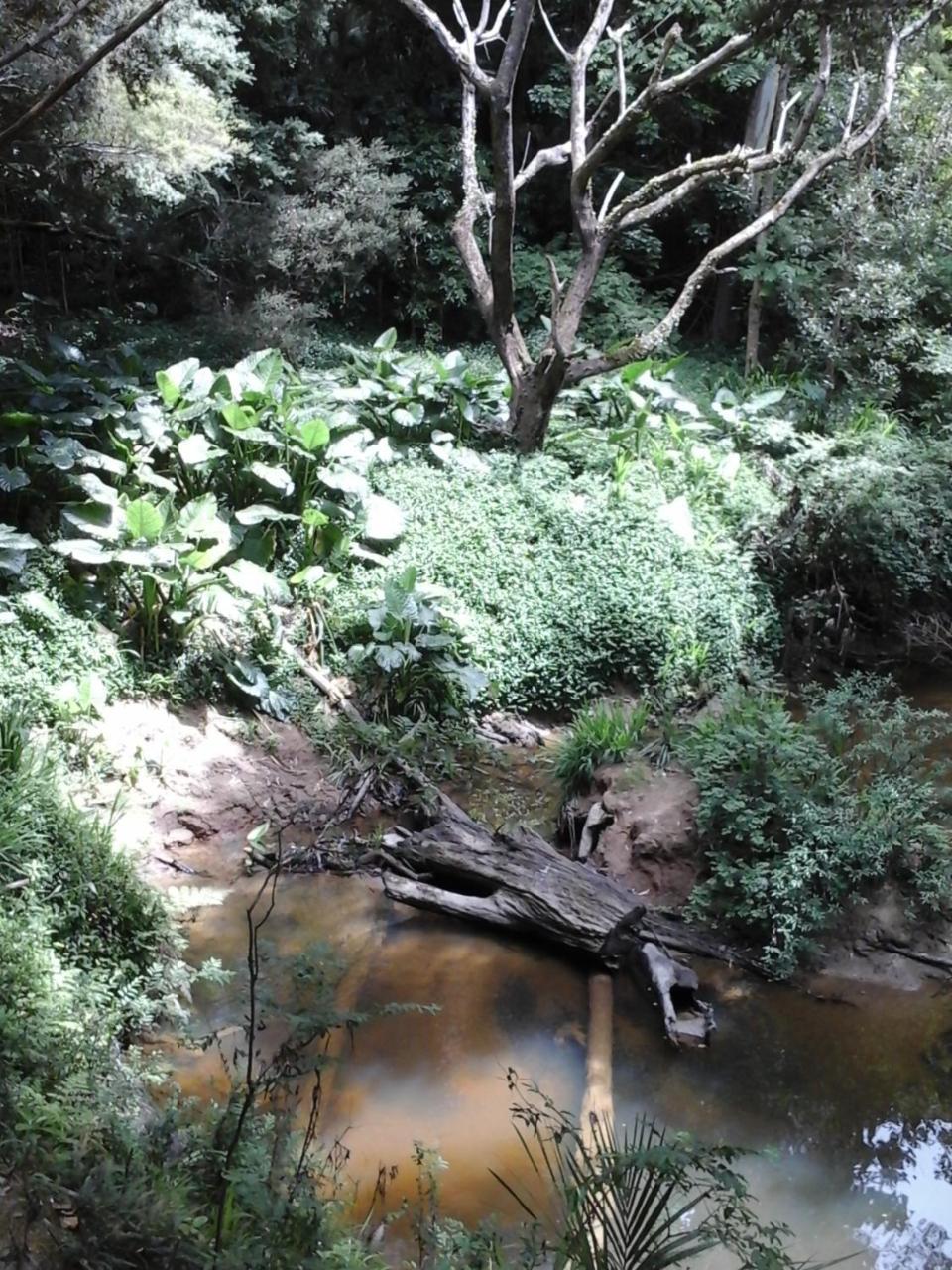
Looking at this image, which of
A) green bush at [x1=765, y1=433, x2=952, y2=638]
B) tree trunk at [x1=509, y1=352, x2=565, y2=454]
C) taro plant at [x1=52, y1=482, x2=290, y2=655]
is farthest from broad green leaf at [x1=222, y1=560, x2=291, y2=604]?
green bush at [x1=765, y1=433, x2=952, y2=638]

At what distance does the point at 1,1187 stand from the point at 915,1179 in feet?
9.54

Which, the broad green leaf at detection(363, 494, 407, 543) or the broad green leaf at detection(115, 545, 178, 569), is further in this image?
the broad green leaf at detection(363, 494, 407, 543)

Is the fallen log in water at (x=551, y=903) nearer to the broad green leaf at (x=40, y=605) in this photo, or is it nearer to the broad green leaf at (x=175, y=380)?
the broad green leaf at (x=40, y=605)

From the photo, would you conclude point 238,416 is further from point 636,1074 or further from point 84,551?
point 636,1074

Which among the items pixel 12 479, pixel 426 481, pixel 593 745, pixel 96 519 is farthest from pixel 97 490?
pixel 593 745

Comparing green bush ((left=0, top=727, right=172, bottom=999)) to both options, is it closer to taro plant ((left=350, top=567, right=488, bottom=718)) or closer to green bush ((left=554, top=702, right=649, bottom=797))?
taro plant ((left=350, top=567, right=488, bottom=718))

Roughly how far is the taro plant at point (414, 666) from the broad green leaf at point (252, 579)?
1.92 feet

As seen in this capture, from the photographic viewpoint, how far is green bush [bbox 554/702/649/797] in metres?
5.66

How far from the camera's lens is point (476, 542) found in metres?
7.04

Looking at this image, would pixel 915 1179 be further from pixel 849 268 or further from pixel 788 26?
pixel 849 268

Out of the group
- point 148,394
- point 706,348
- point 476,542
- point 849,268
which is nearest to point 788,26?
point 476,542

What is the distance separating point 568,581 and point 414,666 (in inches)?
50.1

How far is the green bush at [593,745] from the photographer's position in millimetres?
5660

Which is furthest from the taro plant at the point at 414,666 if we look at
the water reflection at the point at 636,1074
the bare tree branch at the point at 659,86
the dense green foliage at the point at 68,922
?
the bare tree branch at the point at 659,86
